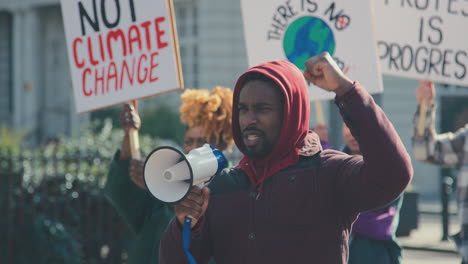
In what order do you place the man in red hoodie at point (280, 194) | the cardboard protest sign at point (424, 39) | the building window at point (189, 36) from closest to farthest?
the man in red hoodie at point (280, 194) → the cardboard protest sign at point (424, 39) → the building window at point (189, 36)

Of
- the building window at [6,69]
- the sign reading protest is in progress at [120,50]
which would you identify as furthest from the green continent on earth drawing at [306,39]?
the building window at [6,69]

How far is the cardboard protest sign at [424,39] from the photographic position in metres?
4.70

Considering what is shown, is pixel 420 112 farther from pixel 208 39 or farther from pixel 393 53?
pixel 208 39

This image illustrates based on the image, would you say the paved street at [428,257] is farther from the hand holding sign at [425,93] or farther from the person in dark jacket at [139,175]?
the person in dark jacket at [139,175]

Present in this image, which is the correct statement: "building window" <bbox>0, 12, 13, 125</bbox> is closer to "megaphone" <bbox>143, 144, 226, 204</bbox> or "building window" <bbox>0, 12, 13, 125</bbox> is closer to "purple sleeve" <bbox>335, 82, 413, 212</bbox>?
"megaphone" <bbox>143, 144, 226, 204</bbox>

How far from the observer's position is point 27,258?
23.1 ft

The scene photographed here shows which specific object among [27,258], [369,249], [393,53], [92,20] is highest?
[92,20]

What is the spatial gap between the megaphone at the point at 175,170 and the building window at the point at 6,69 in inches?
1028

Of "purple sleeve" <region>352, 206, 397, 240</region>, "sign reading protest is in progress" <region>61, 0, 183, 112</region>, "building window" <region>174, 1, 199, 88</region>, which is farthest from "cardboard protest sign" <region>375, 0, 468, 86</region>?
"building window" <region>174, 1, 199, 88</region>

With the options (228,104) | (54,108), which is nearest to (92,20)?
(228,104)

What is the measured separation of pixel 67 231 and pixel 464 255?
163 inches

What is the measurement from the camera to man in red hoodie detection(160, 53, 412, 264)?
2406 millimetres

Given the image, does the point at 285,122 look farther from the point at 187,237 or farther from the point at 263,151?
the point at 187,237

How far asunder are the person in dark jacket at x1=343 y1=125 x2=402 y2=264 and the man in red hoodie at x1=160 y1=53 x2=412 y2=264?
186 cm
